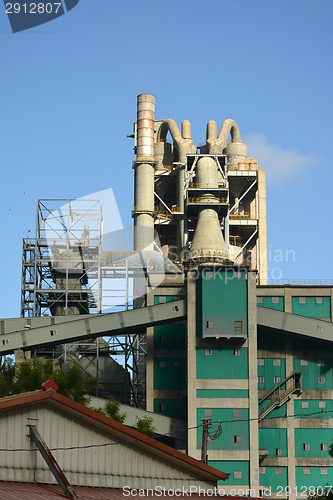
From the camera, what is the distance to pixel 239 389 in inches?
2655

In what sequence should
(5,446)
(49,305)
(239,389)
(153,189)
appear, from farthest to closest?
1. (153,189)
2. (49,305)
3. (239,389)
4. (5,446)

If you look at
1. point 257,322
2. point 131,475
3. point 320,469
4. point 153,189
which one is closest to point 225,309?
point 257,322

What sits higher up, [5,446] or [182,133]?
[182,133]

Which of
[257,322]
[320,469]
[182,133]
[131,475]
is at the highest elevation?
[182,133]

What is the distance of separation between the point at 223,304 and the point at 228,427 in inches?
381

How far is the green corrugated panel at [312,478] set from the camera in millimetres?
69375

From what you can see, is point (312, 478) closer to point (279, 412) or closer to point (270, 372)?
point (279, 412)

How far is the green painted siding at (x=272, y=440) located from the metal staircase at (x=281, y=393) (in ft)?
5.21

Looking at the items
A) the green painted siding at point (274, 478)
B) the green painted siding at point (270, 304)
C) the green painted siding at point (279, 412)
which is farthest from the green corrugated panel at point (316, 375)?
the green painted siding at point (274, 478)

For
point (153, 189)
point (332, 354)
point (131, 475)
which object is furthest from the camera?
point (153, 189)

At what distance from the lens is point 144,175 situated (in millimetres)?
98062

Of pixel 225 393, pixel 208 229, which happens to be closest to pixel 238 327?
pixel 225 393

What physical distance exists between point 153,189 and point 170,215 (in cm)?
383

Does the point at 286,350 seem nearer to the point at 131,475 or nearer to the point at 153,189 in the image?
the point at 153,189
